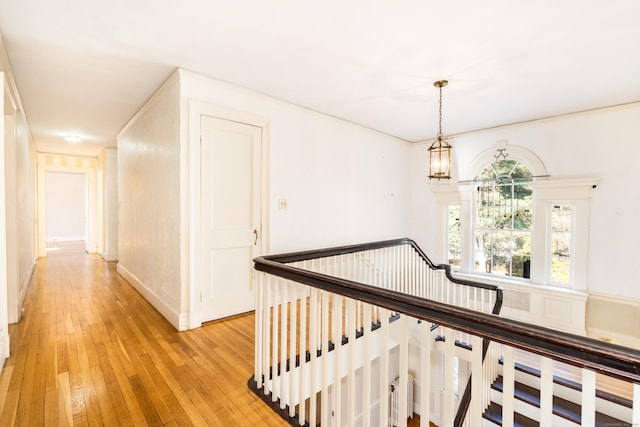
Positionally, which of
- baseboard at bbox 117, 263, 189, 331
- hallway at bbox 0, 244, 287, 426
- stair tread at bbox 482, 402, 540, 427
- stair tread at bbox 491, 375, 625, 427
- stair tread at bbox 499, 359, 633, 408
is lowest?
stair tread at bbox 482, 402, 540, 427

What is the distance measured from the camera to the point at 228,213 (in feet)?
10.6

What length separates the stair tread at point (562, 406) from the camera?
297 centimetres

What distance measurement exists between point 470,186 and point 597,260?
2.05 meters

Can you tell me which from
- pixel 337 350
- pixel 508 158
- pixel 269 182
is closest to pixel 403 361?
pixel 337 350

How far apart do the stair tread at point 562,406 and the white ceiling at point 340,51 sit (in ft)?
11.8

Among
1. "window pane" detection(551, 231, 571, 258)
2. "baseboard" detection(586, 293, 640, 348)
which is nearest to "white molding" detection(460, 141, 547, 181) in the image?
"window pane" detection(551, 231, 571, 258)

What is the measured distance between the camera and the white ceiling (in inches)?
81.0

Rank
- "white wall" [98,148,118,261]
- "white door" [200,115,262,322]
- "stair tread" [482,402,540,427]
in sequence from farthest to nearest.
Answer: "white wall" [98,148,118,261]
"stair tread" [482,402,540,427]
"white door" [200,115,262,322]

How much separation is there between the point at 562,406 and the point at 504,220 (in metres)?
2.76

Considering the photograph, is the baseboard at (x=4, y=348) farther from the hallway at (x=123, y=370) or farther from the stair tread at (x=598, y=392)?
the stair tread at (x=598, y=392)

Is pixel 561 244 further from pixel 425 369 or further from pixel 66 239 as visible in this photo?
pixel 66 239

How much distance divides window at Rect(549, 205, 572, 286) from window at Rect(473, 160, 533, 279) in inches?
12.1

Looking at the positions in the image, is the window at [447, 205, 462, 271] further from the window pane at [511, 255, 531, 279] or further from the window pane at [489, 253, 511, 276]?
the window pane at [511, 255, 531, 279]

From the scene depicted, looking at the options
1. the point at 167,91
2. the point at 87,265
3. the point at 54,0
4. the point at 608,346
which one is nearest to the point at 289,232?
the point at 167,91
